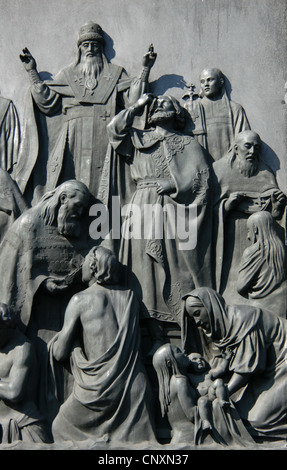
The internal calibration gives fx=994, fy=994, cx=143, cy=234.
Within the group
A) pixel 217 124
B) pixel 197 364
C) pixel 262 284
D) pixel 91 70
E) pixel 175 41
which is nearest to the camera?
pixel 197 364

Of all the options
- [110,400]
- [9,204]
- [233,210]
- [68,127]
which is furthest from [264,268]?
[9,204]

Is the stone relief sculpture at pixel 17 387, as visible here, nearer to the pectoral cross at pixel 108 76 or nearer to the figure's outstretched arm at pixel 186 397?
the figure's outstretched arm at pixel 186 397

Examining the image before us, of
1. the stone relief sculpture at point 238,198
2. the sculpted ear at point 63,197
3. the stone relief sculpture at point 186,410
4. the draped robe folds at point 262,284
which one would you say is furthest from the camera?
the stone relief sculpture at point 238,198

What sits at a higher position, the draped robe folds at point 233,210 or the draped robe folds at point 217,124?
the draped robe folds at point 217,124

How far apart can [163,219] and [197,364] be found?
142 cm

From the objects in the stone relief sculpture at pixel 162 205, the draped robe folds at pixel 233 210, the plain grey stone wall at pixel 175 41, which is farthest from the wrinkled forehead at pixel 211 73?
Result: the draped robe folds at pixel 233 210

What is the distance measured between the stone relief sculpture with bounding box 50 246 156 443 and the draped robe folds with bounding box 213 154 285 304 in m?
0.96

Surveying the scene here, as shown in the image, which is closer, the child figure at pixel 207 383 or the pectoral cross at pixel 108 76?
the child figure at pixel 207 383

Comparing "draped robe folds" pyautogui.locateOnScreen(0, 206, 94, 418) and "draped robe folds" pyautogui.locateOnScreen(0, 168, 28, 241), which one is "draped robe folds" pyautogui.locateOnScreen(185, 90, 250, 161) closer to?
"draped robe folds" pyautogui.locateOnScreen(0, 206, 94, 418)

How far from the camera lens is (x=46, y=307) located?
372 inches

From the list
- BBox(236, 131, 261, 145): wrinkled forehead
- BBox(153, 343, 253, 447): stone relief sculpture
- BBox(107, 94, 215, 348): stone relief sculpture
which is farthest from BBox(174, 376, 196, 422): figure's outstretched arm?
BBox(236, 131, 261, 145): wrinkled forehead

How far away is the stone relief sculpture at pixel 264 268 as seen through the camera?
30.5 feet

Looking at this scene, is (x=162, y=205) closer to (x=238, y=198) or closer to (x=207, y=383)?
(x=238, y=198)

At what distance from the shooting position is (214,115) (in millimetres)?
9859
